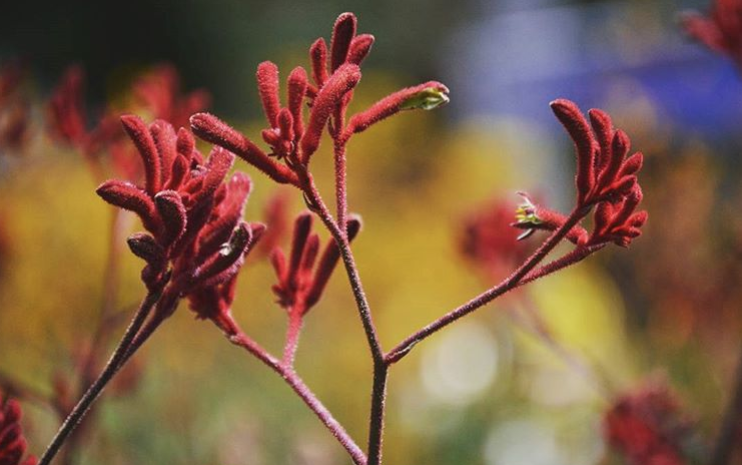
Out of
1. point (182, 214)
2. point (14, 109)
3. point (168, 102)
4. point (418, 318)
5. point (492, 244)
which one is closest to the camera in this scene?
point (182, 214)

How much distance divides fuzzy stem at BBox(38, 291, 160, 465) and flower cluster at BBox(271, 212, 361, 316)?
215mm

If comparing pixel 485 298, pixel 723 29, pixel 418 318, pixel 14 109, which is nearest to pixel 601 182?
pixel 485 298

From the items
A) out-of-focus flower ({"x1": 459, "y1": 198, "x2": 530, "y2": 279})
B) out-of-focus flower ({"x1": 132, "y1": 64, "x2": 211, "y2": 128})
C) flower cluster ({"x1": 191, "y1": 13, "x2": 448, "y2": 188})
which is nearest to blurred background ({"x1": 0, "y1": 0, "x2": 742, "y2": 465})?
out-of-focus flower ({"x1": 459, "y1": 198, "x2": 530, "y2": 279})

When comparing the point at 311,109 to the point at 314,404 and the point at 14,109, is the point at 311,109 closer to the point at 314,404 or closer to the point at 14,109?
the point at 314,404

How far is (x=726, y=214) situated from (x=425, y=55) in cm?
1286

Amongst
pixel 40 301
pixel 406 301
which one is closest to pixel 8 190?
pixel 40 301

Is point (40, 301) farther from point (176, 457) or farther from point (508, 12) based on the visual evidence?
point (508, 12)

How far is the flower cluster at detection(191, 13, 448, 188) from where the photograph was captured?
1.01 m

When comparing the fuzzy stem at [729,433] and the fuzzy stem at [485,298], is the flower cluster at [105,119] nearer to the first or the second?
the fuzzy stem at [485,298]

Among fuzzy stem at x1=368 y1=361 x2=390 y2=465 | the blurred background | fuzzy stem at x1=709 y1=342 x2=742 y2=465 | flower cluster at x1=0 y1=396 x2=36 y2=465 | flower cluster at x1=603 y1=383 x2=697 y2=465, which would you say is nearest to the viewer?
fuzzy stem at x1=368 y1=361 x2=390 y2=465

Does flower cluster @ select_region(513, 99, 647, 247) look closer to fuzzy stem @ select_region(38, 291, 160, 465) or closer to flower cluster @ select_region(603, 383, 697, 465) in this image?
fuzzy stem @ select_region(38, 291, 160, 465)

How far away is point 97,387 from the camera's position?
100cm

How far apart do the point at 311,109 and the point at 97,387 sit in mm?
320

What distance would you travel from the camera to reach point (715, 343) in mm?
4348
